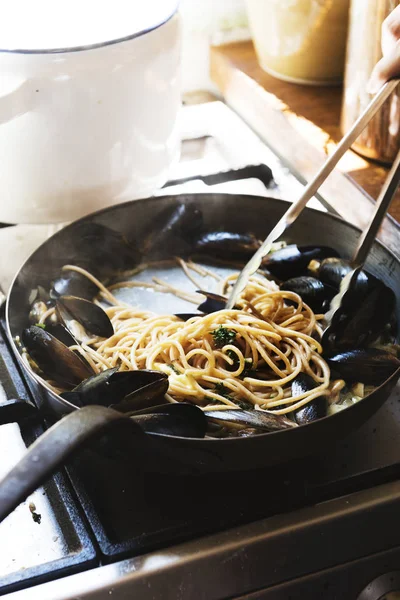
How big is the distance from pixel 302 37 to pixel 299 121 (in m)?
0.20

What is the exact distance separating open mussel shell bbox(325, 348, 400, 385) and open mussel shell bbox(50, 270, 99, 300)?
1.51 ft

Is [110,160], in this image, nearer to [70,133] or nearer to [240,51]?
[70,133]

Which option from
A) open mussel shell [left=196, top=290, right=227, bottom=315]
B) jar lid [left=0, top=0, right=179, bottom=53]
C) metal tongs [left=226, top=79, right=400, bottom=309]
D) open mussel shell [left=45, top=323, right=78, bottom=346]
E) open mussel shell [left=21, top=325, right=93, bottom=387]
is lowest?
open mussel shell [left=196, top=290, right=227, bottom=315]

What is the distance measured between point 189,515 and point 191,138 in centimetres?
116

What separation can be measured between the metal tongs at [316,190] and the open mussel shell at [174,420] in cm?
32

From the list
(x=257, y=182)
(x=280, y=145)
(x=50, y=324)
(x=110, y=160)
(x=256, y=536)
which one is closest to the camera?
Answer: (x=256, y=536)

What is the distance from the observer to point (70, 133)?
1143 millimetres

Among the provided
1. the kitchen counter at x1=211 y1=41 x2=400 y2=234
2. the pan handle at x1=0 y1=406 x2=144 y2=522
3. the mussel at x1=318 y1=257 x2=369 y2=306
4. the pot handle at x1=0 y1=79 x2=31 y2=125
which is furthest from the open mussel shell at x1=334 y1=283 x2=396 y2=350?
the pot handle at x1=0 y1=79 x2=31 y2=125

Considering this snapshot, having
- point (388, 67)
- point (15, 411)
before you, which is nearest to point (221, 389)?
point (15, 411)

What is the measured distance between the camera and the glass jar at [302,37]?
5.11 ft

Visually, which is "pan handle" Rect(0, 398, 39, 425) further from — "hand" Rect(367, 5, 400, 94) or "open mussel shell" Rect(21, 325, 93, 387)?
"hand" Rect(367, 5, 400, 94)

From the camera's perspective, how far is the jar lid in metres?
1.27

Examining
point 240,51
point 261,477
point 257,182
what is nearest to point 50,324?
point 261,477

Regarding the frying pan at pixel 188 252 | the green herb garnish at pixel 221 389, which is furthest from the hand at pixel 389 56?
the green herb garnish at pixel 221 389
